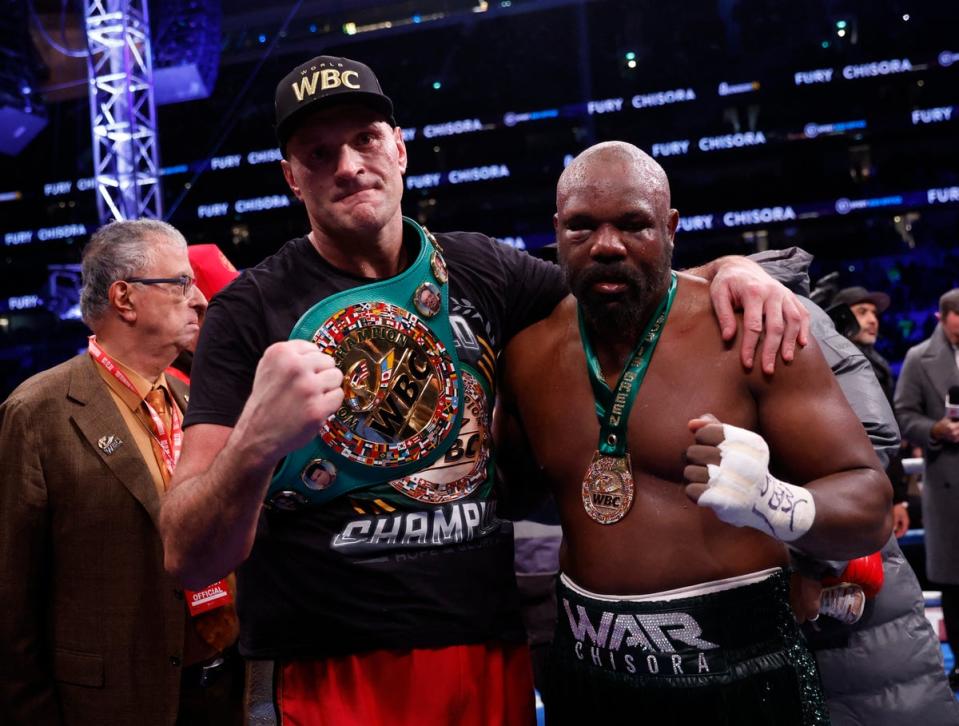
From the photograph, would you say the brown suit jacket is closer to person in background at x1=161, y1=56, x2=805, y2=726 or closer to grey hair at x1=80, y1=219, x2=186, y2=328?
grey hair at x1=80, y1=219, x2=186, y2=328

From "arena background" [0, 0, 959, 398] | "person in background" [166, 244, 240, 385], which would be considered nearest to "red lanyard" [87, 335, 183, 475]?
"person in background" [166, 244, 240, 385]

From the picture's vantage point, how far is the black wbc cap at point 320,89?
4.81 ft

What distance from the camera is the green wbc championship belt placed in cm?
143

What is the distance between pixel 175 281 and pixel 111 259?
0.52 ft

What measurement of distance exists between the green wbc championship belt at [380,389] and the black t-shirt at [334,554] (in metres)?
0.03

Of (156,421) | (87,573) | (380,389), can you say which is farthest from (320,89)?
(87,573)

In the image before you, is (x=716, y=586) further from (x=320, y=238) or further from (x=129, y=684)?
(x=129, y=684)

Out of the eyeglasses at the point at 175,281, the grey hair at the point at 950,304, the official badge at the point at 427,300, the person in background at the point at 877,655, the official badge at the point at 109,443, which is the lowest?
the person in background at the point at 877,655

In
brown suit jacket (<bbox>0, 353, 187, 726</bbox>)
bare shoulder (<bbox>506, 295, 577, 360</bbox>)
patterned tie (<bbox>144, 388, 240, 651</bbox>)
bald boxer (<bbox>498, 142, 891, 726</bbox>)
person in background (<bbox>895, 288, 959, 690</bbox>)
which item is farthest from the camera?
person in background (<bbox>895, 288, 959, 690</bbox>)

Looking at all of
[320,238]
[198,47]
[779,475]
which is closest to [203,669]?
[320,238]

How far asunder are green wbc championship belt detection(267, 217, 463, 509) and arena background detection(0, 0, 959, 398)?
8737 mm

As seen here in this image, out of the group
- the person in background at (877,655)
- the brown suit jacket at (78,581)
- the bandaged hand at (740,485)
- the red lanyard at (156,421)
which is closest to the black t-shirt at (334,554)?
the bandaged hand at (740,485)

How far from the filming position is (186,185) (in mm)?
12031

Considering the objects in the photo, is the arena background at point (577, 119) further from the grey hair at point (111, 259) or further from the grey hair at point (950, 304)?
the grey hair at point (111, 259)
